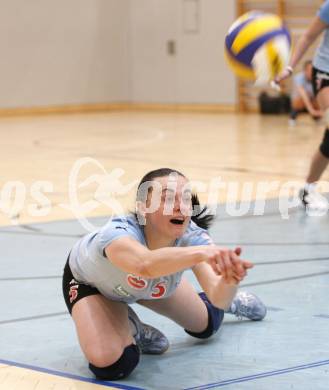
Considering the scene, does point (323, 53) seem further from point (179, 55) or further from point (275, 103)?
point (179, 55)

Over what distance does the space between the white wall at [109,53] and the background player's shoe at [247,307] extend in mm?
13376

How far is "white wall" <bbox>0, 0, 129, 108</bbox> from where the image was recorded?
1706 cm

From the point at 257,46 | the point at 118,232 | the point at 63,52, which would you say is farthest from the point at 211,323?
the point at 63,52

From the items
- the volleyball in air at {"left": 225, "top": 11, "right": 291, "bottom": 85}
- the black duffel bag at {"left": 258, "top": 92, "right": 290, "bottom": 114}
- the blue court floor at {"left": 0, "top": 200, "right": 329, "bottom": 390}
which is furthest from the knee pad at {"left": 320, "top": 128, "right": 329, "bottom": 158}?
the black duffel bag at {"left": 258, "top": 92, "right": 290, "bottom": 114}

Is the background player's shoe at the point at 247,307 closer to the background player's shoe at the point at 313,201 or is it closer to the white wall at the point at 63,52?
the background player's shoe at the point at 313,201

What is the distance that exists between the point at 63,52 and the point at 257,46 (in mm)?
12451

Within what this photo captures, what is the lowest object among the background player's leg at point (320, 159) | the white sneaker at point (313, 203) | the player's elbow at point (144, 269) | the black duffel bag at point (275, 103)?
the black duffel bag at point (275, 103)

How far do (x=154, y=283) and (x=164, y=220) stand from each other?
0.99 feet

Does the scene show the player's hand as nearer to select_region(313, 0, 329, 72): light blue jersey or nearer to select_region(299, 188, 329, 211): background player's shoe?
select_region(313, 0, 329, 72): light blue jersey

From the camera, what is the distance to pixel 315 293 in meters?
4.78

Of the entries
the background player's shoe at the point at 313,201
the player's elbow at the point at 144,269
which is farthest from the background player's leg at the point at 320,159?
the player's elbow at the point at 144,269

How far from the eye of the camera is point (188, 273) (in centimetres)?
534

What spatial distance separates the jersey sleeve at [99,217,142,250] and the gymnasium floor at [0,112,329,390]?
0.56 meters

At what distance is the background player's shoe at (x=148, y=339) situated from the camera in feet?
12.6
